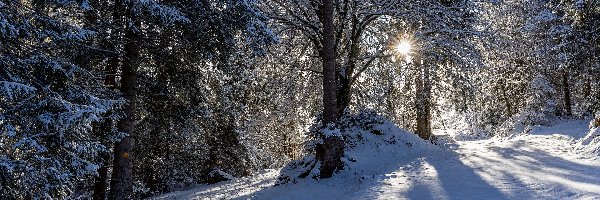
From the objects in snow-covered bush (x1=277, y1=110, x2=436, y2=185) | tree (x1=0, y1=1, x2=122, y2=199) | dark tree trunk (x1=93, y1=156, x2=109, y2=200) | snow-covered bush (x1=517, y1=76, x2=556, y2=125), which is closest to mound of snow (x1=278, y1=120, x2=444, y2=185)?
snow-covered bush (x1=277, y1=110, x2=436, y2=185)

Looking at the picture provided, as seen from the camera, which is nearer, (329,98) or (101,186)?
(329,98)

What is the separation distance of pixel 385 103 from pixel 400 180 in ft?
24.5

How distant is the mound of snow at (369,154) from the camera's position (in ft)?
41.7

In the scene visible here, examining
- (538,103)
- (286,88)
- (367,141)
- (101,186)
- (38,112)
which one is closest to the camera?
(38,112)

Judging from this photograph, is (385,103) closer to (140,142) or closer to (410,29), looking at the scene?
(410,29)

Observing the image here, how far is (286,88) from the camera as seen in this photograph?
1592cm

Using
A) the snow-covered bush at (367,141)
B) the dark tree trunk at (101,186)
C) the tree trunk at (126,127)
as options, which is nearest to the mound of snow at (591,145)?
the snow-covered bush at (367,141)

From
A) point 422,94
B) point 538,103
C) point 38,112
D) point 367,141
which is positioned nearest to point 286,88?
point 367,141

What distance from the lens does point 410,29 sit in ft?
50.8

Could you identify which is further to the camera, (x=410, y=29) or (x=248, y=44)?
(x=410, y=29)

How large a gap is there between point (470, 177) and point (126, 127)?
25.7ft

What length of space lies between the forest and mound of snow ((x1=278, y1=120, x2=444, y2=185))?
8 centimetres

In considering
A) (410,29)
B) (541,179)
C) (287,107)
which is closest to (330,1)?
(410,29)

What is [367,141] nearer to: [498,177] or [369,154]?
[369,154]
